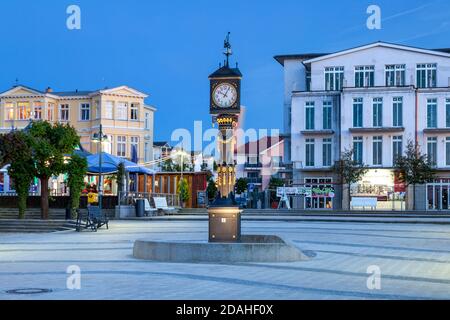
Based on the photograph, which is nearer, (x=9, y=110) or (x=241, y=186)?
(x=9, y=110)

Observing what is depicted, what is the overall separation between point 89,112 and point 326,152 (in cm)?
2147

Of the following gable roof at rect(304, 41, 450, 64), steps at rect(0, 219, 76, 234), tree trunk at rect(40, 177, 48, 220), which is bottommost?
steps at rect(0, 219, 76, 234)

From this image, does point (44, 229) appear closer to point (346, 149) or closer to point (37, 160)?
point (37, 160)

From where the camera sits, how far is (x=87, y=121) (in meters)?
65.7

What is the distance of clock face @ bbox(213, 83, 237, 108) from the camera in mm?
17859

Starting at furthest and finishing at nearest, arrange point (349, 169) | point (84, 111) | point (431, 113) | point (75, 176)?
point (84, 111)
point (431, 113)
point (349, 169)
point (75, 176)

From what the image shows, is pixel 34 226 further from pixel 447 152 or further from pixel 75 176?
pixel 447 152

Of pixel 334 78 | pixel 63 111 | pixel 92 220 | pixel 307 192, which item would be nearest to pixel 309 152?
pixel 307 192

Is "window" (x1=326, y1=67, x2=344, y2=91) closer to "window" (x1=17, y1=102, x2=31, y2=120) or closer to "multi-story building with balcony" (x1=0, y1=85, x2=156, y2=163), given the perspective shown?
"multi-story building with balcony" (x1=0, y1=85, x2=156, y2=163)

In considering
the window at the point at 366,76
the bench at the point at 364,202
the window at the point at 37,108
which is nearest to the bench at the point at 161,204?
the bench at the point at 364,202

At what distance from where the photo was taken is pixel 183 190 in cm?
4925

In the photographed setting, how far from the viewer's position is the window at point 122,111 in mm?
65125

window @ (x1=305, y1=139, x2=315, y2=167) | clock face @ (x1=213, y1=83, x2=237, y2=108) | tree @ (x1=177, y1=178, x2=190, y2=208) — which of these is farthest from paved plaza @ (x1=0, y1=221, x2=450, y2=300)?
window @ (x1=305, y1=139, x2=315, y2=167)

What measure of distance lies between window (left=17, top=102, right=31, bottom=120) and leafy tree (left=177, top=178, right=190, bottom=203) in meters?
21.6
